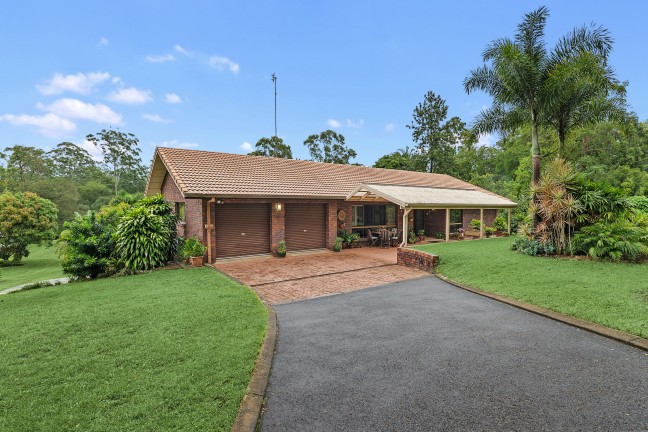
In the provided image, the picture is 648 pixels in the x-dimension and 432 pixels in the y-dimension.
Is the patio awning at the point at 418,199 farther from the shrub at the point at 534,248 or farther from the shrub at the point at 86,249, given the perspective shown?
the shrub at the point at 86,249

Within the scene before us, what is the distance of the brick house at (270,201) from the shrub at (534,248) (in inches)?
165

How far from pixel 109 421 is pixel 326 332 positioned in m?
3.25

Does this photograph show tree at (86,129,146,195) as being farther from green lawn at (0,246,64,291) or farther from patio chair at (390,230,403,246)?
patio chair at (390,230,403,246)

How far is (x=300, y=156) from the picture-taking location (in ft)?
155

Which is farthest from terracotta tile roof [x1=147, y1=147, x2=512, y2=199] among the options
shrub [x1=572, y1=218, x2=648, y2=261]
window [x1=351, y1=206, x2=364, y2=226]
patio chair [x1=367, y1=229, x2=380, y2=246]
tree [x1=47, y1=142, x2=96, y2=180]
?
tree [x1=47, y1=142, x2=96, y2=180]

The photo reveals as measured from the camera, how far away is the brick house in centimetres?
1244

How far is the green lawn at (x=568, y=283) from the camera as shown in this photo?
5.70 meters

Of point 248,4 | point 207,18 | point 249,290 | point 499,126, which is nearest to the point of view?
point 249,290

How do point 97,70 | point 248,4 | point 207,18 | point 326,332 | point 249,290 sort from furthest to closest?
point 97,70, point 207,18, point 248,4, point 249,290, point 326,332

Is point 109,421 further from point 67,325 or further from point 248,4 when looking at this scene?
point 248,4

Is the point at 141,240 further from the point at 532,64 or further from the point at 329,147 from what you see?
the point at 329,147

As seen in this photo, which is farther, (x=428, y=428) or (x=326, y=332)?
(x=326, y=332)

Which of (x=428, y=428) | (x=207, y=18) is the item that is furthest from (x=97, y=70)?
(x=428, y=428)

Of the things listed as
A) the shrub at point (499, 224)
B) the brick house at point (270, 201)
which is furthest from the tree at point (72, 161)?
the shrub at point (499, 224)
